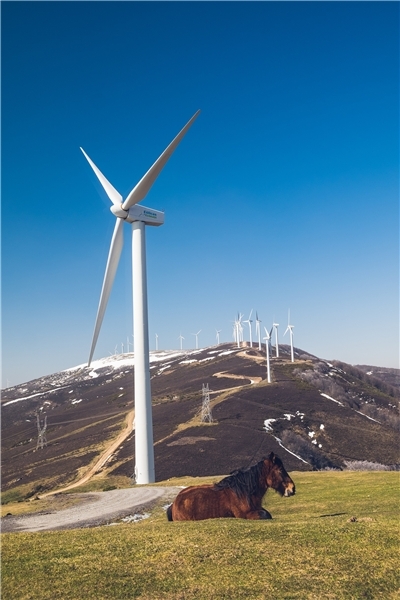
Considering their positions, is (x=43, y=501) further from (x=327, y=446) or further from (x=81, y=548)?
(x=327, y=446)

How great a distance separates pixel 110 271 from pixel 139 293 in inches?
129

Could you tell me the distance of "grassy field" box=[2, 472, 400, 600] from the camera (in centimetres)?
1052

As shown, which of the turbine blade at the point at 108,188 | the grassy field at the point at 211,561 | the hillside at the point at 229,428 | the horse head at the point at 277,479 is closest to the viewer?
the grassy field at the point at 211,561

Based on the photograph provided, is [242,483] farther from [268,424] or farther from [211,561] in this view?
[268,424]

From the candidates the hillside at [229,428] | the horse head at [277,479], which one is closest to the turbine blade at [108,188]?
the horse head at [277,479]

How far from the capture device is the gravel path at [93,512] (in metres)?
27.3

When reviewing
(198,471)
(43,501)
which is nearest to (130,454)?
(198,471)

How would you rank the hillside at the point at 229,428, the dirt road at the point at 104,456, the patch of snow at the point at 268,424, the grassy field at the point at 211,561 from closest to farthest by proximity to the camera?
the grassy field at the point at 211,561 → the dirt road at the point at 104,456 → the hillside at the point at 229,428 → the patch of snow at the point at 268,424

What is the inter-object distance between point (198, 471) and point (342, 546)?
55118 millimetres

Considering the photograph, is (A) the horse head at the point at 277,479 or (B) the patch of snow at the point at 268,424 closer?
(A) the horse head at the point at 277,479

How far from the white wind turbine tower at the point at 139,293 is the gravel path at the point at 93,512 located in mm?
3122

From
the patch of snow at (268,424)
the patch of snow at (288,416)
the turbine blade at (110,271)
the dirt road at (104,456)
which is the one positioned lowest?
the dirt road at (104,456)

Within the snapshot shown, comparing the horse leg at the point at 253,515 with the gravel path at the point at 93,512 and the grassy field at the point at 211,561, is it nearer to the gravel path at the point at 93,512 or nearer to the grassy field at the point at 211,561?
the grassy field at the point at 211,561

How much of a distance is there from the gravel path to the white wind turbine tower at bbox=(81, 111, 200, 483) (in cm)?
312
